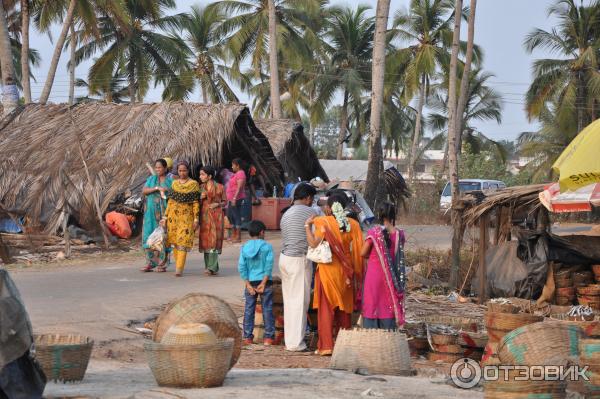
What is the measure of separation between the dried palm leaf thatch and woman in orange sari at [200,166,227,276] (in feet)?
12.4

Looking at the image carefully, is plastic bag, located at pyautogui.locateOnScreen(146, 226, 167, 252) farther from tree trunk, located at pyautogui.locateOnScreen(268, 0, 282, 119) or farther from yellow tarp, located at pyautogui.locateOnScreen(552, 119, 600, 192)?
tree trunk, located at pyautogui.locateOnScreen(268, 0, 282, 119)

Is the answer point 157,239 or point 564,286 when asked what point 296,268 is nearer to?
point 157,239

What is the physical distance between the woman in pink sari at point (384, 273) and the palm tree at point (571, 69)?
30.8 metres

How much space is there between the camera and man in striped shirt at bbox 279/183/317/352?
9914mm

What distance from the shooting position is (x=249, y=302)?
10281mm

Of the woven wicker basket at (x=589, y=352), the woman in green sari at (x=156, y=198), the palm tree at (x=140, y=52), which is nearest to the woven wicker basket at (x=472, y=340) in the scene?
the woven wicker basket at (x=589, y=352)

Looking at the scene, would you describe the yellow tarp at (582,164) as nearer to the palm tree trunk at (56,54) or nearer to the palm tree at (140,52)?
the palm tree trunk at (56,54)

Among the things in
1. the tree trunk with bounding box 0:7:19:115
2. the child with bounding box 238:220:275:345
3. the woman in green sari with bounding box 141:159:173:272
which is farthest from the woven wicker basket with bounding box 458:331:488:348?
the tree trunk with bounding box 0:7:19:115

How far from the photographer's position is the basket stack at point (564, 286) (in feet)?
48.5

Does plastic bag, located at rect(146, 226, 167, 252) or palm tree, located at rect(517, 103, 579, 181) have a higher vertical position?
palm tree, located at rect(517, 103, 579, 181)

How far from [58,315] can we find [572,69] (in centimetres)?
3293

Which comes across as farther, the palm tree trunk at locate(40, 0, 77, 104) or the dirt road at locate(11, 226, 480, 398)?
the palm tree trunk at locate(40, 0, 77, 104)

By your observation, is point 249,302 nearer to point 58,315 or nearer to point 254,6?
point 58,315

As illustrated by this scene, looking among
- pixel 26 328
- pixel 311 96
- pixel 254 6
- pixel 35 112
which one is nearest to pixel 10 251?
pixel 35 112
